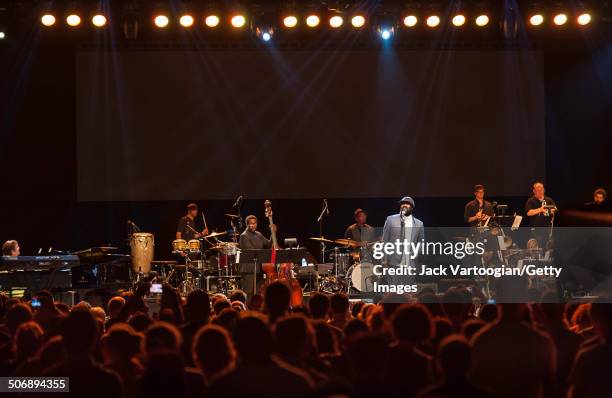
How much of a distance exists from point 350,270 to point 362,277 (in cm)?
29

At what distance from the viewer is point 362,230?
624 inches

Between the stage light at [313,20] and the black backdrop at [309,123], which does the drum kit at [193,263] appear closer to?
the black backdrop at [309,123]

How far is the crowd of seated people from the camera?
3.51 metres

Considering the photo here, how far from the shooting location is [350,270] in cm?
1464

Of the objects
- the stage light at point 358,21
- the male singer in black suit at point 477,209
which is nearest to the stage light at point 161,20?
the stage light at point 358,21

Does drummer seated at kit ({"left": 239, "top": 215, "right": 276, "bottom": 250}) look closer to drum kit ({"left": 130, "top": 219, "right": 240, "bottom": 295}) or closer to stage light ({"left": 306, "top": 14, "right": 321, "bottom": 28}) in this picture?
drum kit ({"left": 130, "top": 219, "right": 240, "bottom": 295})

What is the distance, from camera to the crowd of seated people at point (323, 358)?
3510 millimetres

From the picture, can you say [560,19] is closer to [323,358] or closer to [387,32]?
[387,32]

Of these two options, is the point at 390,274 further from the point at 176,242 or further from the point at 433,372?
the point at 433,372

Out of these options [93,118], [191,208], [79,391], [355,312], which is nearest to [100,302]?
[191,208]

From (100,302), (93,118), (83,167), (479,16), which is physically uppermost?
(479,16)

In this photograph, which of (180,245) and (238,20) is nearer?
(238,20)

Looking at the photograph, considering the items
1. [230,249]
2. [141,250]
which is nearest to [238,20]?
[230,249]

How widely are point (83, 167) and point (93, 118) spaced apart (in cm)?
105
